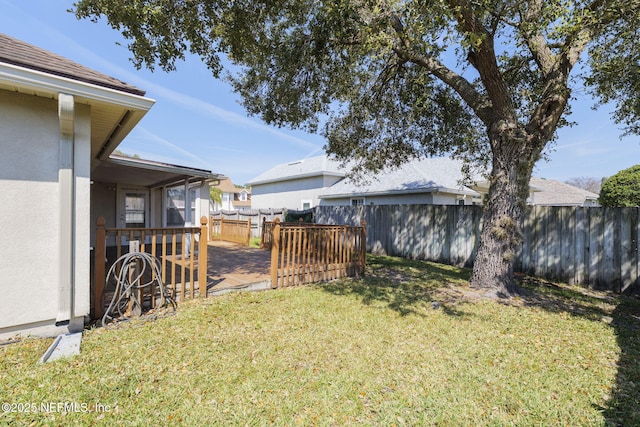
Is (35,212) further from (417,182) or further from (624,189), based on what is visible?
(624,189)

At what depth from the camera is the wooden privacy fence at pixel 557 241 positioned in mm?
6480

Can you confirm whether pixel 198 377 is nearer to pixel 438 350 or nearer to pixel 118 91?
pixel 438 350

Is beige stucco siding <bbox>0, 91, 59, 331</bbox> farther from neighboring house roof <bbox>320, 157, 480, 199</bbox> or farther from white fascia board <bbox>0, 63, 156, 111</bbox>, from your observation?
neighboring house roof <bbox>320, 157, 480, 199</bbox>

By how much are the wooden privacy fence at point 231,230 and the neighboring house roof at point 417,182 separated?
17.3 feet

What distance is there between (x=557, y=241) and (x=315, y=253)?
237 inches

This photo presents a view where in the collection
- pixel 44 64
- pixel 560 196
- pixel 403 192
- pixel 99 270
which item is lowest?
pixel 99 270

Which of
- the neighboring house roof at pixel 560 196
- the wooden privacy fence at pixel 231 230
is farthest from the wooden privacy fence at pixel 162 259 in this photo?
the neighboring house roof at pixel 560 196

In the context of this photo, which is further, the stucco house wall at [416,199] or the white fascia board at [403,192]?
the stucco house wall at [416,199]

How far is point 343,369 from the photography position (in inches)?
122

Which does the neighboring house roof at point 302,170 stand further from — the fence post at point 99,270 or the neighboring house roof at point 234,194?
the neighboring house roof at point 234,194

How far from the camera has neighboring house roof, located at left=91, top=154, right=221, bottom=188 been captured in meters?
7.14

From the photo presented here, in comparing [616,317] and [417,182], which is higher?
[417,182]

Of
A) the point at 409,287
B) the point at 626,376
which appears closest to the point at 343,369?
the point at 626,376

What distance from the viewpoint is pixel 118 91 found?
141 inches
